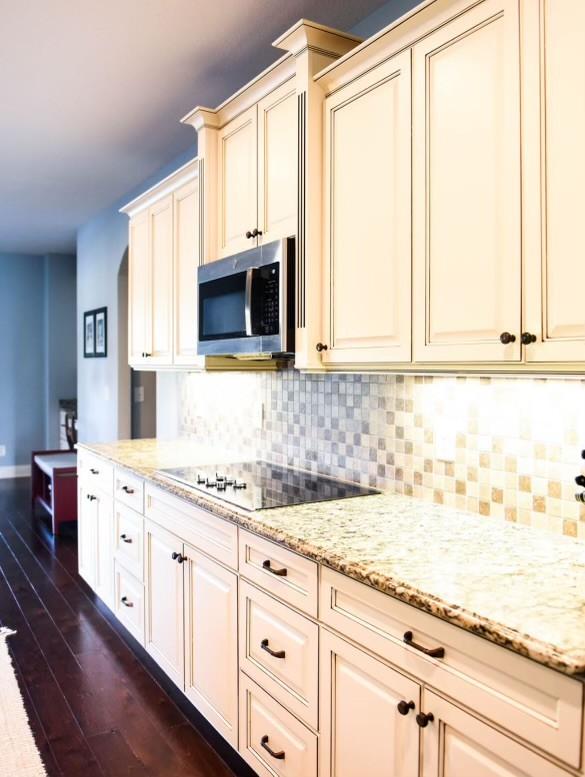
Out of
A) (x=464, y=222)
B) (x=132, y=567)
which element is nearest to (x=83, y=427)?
(x=132, y=567)

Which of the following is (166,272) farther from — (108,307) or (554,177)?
(108,307)

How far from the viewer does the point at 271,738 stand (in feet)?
6.08

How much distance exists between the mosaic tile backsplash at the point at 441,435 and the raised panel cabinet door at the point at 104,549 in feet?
2.51

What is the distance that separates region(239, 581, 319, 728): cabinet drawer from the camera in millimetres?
1667

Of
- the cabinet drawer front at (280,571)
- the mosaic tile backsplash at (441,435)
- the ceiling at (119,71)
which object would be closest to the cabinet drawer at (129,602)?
the mosaic tile backsplash at (441,435)

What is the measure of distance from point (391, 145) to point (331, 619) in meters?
1.29

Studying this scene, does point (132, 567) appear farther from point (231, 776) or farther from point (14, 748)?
point (231, 776)

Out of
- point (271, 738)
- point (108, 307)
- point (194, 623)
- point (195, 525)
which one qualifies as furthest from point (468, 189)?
→ point (108, 307)

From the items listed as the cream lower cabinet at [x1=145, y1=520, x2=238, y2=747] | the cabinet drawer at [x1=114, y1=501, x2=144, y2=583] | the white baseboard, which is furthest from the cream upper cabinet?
the white baseboard

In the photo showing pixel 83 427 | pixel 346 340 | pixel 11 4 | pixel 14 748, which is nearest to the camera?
pixel 346 340

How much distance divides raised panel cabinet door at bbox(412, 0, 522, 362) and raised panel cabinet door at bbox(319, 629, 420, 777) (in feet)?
2.45

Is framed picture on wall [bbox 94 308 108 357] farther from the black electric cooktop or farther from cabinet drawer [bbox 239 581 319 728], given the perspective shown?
cabinet drawer [bbox 239 581 319 728]

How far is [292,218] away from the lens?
2234 mm

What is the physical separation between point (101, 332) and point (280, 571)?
437 centimetres
